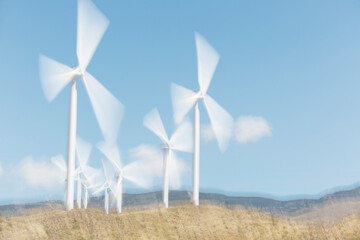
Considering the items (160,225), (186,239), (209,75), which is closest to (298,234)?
(186,239)

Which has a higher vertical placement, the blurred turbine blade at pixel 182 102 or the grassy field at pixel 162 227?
the blurred turbine blade at pixel 182 102

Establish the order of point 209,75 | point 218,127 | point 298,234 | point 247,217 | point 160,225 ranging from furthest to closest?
point 209,75
point 218,127
point 247,217
point 160,225
point 298,234

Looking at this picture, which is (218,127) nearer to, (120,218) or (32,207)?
(120,218)

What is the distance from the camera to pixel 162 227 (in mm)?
41469

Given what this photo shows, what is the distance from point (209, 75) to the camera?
58.0 m

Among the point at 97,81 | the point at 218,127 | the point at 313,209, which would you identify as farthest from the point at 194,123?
the point at 313,209

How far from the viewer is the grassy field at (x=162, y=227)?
3073cm

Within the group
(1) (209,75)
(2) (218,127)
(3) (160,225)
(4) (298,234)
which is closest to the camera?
(4) (298,234)

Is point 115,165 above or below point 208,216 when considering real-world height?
above

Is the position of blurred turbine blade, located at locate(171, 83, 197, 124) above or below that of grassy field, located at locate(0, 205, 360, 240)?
above

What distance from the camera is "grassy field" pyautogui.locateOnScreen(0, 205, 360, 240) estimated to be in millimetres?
30734

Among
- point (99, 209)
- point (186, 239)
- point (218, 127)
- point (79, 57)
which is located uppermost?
point (79, 57)

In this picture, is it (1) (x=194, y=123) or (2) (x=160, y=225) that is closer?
(2) (x=160, y=225)

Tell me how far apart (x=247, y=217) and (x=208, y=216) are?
159 inches
